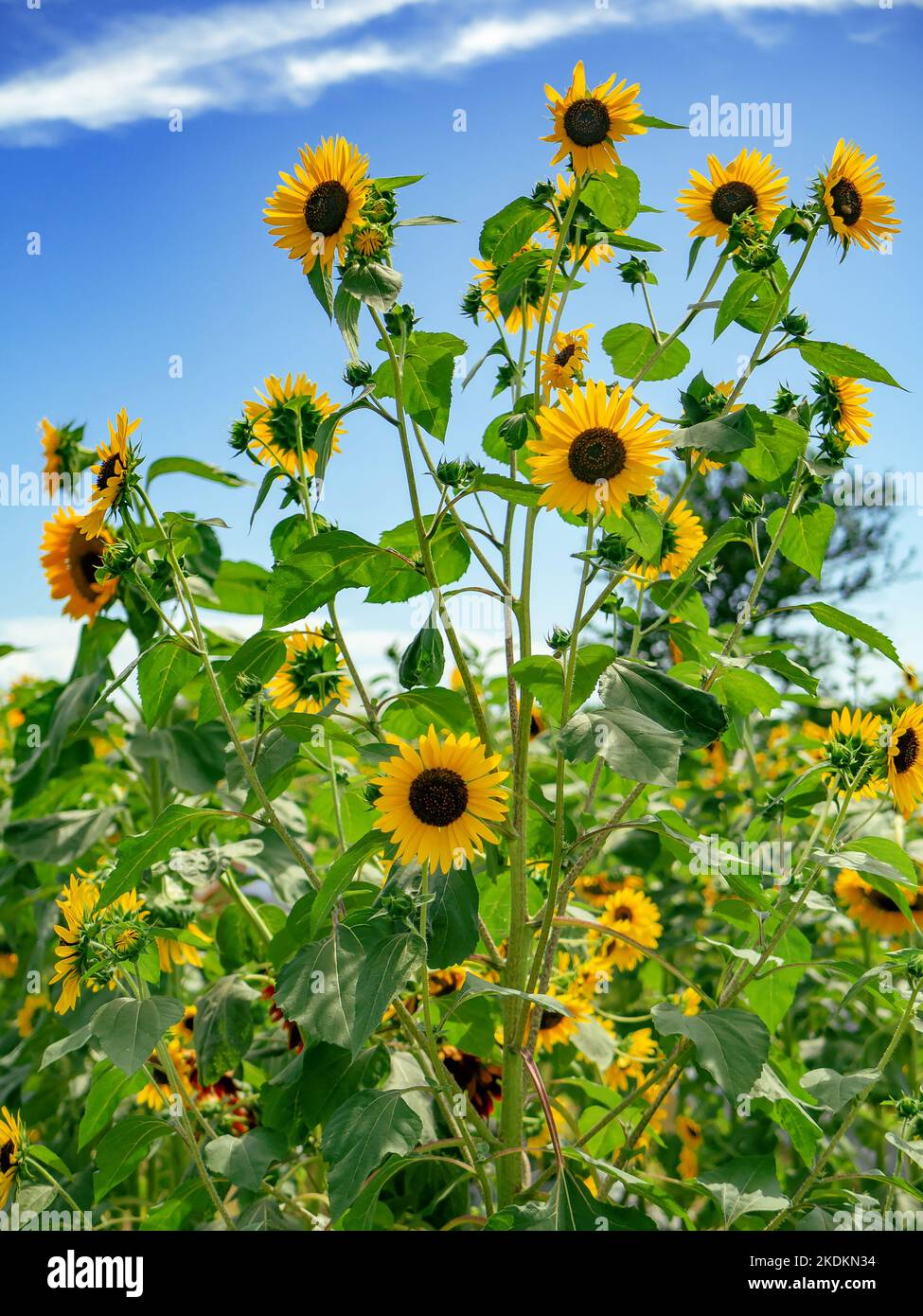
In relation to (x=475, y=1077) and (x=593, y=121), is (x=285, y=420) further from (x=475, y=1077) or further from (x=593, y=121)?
(x=475, y=1077)

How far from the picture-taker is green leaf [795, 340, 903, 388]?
0.93 meters

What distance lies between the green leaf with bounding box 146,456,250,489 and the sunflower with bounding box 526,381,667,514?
0.62m

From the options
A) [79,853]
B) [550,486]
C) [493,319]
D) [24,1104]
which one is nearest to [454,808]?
[550,486]

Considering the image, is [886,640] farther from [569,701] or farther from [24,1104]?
[24,1104]

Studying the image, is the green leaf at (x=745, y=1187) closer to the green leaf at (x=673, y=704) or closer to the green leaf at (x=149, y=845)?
the green leaf at (x=673, y=704)

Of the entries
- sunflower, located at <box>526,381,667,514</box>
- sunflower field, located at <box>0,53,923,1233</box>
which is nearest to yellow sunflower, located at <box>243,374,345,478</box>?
sunflower field, located at <box>0,53,923,1233</box>

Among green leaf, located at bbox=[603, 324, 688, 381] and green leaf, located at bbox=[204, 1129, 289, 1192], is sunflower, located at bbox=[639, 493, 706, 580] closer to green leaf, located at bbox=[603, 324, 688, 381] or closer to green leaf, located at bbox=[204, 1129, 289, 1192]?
green leaf, located at bbox=[603, 324, 688, 381]

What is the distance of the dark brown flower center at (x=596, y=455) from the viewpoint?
2.82 ft

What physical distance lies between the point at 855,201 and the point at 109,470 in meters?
0.67

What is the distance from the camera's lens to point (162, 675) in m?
1.00

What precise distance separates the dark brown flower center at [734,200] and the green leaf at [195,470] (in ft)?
2.09

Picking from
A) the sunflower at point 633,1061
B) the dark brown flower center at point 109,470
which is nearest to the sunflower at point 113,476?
the dark brown flower center at point 109,470
